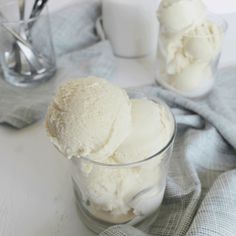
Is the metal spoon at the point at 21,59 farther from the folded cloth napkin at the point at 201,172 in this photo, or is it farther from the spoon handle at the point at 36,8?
the folded cloth napkin at the point at 201,172

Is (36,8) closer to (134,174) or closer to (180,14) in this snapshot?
(180,14)

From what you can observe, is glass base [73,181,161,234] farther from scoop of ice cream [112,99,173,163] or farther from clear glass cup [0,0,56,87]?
clear glass cup [0,0,56,87]

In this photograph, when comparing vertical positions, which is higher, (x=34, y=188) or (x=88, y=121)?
(x=88, y=121)

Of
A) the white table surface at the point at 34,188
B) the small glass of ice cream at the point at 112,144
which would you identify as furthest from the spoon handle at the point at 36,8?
the small glass of ice cream at the point at 112,144

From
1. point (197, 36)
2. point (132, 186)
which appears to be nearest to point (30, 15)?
point (197, 36)

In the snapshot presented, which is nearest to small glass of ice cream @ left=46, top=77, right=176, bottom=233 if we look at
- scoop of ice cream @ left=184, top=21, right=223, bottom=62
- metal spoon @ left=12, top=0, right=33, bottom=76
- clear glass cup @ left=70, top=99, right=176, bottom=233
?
clear glass cup @ left=70, top=99, right=176, bottom=233

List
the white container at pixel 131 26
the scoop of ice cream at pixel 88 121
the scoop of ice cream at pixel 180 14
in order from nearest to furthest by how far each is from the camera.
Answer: the scoop of ice cream at pixel 88 121
the scoop of ice cream at pixel 180 14
the white container at pixel 131 26

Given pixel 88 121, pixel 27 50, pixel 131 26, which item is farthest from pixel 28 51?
pixel 88 121
